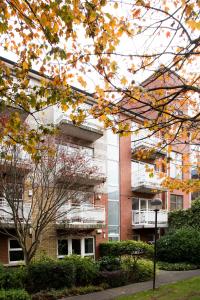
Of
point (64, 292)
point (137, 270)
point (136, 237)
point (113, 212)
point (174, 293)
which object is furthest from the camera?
point (136, 237)

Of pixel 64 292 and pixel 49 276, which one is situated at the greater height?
pixel 49 276

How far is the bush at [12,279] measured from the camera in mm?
11617

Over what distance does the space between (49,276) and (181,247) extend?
10.7 meters

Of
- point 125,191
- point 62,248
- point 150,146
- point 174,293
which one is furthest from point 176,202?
point 174,293

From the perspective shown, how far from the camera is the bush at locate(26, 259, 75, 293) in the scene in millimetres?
12595

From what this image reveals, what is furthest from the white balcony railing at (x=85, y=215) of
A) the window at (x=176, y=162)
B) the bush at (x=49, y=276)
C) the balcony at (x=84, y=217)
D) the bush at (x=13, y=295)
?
the bush at (x=13, y=295)

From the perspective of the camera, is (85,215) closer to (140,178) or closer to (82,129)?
(82,129)

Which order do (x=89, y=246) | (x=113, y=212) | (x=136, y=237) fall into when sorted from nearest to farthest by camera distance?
1. (x=89, y=246)
2. (x=113, y=212)
3. (x=136, y=237)

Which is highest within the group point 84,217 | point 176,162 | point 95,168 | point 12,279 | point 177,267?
point 176,162

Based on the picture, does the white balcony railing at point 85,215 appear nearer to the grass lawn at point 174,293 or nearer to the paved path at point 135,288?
the paved path at point 135,288

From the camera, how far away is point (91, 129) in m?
22.2

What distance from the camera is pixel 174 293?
12406 millimetres

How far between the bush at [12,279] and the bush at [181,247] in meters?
11.5

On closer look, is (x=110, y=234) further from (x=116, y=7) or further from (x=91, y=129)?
(x=116, y=7)
